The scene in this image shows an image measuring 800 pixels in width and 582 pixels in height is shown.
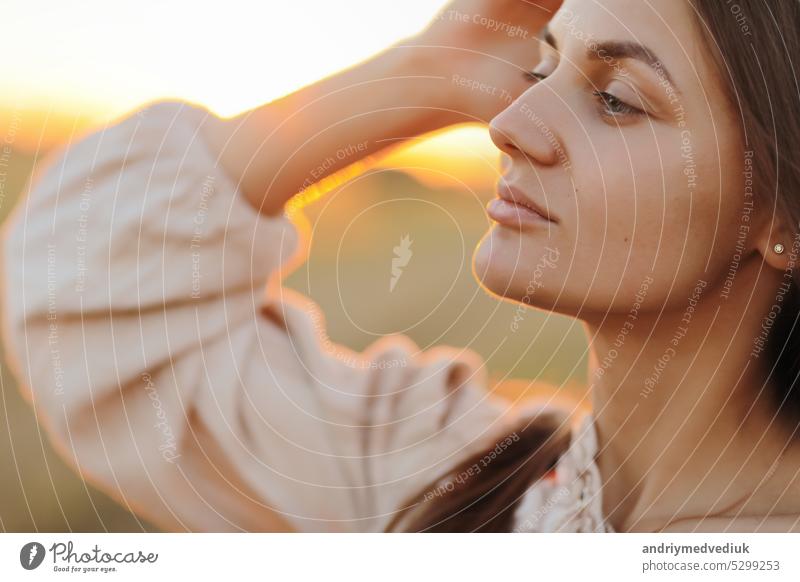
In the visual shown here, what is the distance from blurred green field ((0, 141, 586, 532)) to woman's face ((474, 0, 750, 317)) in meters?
0.06

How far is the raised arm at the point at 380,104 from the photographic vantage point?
759 mm

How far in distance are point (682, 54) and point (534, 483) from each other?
1.18 feet

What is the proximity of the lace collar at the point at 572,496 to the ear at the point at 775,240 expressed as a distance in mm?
191

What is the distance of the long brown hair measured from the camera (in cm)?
68

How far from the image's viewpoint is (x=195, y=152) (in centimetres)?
75

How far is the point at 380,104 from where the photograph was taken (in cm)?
77

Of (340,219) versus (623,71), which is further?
(340,219)

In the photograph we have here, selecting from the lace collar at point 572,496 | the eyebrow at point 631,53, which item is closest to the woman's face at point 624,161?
the eyebrow at point 631,53

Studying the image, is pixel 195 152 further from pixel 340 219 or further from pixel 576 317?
pixel 576 317

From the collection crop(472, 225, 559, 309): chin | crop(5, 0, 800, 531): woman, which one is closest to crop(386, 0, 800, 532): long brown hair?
crop(5, 0, 800, 531): woman

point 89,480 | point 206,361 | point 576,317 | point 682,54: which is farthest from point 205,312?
point 682,54

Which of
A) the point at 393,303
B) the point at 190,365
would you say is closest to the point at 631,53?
the point at 393,303

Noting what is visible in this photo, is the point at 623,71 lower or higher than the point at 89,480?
higher

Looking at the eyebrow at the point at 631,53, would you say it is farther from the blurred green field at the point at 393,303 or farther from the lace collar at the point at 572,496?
A: the lace collar at the point at 572,496
